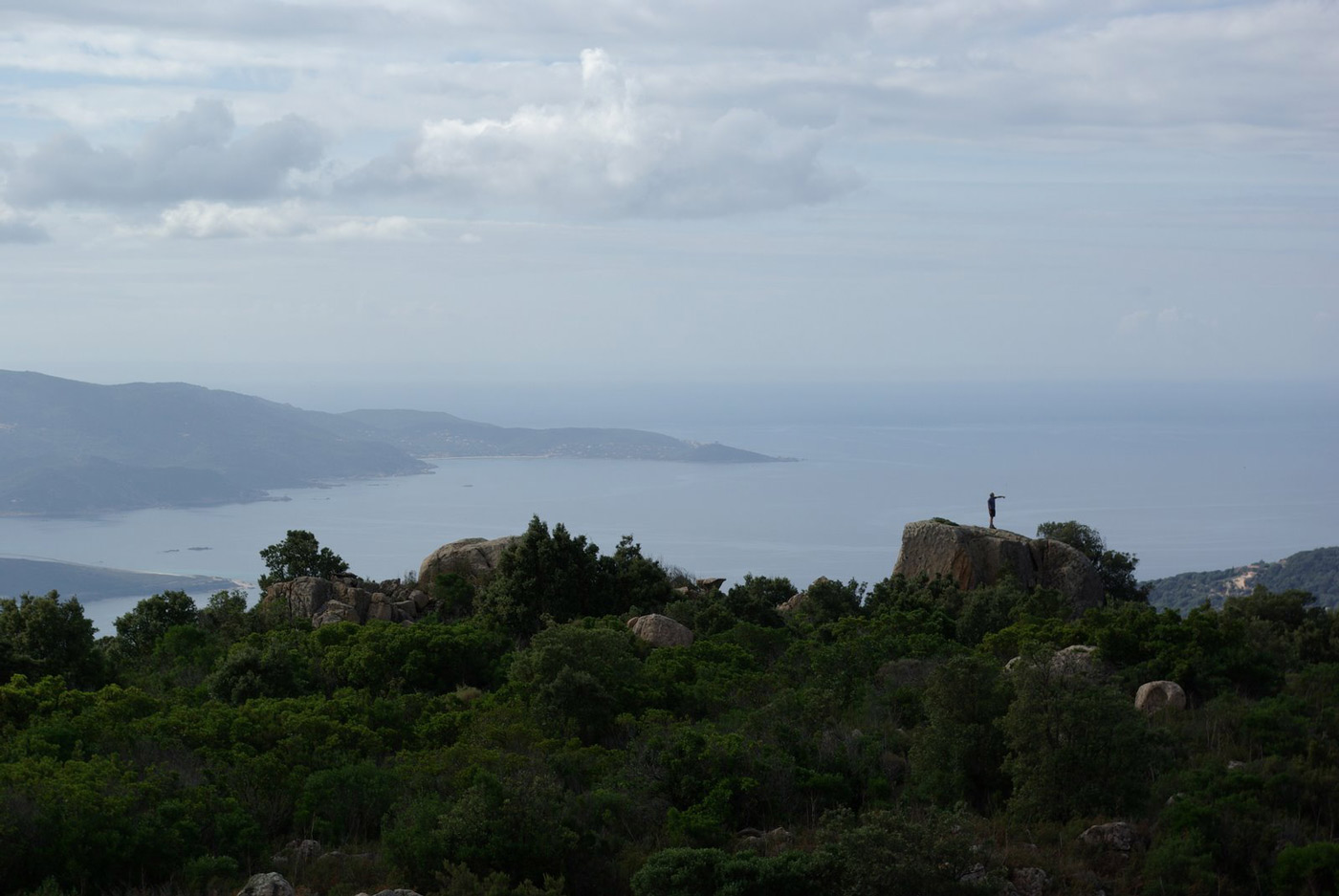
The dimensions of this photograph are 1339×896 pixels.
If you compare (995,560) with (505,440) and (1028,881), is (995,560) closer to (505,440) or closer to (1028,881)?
(1028,881)

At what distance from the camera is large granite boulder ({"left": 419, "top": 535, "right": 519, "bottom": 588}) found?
3089cm

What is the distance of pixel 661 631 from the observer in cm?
2373

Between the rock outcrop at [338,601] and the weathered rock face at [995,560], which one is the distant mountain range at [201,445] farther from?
the weathered rock face at [995,560]

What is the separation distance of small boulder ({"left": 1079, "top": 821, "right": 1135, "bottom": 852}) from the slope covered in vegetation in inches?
1.2

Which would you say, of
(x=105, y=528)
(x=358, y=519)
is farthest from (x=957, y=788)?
(x=105, y=528)

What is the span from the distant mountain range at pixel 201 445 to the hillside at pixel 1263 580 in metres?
111

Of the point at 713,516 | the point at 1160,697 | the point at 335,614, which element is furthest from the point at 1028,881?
the point at 713,516

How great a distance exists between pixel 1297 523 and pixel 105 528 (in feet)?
467

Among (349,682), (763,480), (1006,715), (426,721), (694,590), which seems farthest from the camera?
(763,480)

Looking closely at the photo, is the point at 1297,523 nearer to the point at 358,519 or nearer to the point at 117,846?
the point at 358,519

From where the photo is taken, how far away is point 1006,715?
1413 cm

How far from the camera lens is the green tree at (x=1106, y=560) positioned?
33.8 metres

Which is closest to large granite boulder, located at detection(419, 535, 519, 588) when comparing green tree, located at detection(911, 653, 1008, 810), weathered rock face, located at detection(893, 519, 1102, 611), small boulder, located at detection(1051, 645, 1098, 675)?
weathered rock face, located at detection(893, 519, 1102, 611)

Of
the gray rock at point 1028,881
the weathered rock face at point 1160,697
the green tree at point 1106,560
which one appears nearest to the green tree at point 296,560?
the green tree at point 1106,560
